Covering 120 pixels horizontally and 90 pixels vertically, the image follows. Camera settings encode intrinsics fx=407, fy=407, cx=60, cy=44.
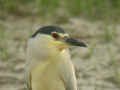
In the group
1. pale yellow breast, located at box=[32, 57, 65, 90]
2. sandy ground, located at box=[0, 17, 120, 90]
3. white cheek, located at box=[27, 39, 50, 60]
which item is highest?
white cheek, located at box=[27, 39, 50, 60]

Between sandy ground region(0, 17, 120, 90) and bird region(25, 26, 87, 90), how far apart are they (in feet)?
3.35

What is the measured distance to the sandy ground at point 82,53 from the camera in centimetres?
497

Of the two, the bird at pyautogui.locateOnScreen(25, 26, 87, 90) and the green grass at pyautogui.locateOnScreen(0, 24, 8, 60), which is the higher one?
the bird at pyautogui.locateOnScreen(25, 26, 87, 90)

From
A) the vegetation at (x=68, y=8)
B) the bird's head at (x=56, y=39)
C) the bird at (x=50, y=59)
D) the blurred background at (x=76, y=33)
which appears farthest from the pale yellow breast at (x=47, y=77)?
the vegetation at (x=68, y=8)

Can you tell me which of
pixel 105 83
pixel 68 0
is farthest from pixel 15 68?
pixel 68 0

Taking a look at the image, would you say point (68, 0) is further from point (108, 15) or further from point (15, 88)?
point (15, 88)

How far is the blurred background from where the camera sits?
5.06 metres

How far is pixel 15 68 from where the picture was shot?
530 centimetres

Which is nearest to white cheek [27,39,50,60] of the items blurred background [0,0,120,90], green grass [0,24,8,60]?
blurred background [0,0,120,90]

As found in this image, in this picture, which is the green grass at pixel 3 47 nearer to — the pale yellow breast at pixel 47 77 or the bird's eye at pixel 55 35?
the pale yellow breast at pixel 47 77

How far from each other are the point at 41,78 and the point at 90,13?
3.37m

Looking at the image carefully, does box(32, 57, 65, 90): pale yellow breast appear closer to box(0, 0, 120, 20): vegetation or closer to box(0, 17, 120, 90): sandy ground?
box(0, 17, 120, 90): sandy ground

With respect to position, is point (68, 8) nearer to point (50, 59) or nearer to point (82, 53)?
point (82, 53)

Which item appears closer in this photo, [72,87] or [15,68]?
[72,87]
